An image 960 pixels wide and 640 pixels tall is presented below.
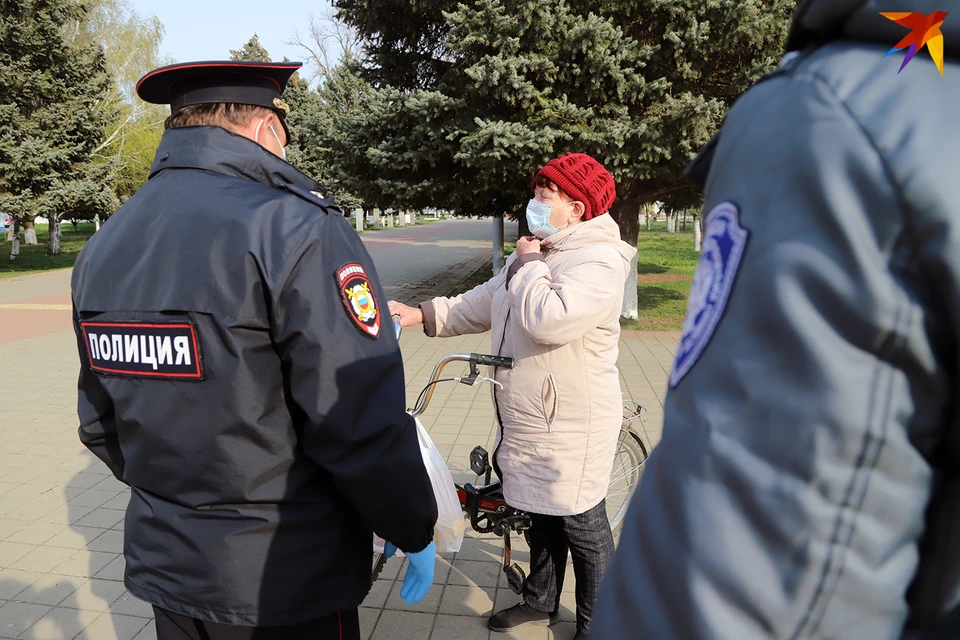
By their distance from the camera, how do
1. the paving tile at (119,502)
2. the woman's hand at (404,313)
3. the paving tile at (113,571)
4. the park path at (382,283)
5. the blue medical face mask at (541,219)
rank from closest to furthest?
the blue medical face mask at (541,219) < the woman's hand at (404,313) < the paving tile at (113,571) < the paving tile at (119,502) < the park path at (382,283)

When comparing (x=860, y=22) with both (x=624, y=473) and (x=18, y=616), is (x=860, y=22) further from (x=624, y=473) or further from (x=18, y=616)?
(x=18, y=616)

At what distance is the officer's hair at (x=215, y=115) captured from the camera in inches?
66.5

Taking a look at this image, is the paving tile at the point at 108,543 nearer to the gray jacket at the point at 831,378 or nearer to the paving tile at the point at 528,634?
the paving tile at the point at 528,634

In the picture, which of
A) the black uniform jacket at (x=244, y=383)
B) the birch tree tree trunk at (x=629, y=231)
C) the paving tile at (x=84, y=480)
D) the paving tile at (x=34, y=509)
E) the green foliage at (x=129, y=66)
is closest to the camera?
the black uniform jacket at (x=244, y=383)

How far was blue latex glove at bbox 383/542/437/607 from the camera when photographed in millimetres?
2016

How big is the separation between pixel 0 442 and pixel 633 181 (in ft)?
26.5

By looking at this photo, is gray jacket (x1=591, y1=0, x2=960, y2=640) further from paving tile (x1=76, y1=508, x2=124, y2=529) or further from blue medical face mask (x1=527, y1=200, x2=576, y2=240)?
paving tile (x1=76, y1=508, x2=124, y2=529)

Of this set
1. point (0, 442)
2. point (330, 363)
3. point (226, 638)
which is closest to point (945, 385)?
point (330, 363)

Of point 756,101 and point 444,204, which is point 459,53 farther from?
point 756,101

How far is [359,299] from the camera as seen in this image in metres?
1.57

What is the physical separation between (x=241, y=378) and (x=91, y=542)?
314 centimetres

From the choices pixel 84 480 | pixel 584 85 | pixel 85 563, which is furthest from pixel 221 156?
pixel 584 85

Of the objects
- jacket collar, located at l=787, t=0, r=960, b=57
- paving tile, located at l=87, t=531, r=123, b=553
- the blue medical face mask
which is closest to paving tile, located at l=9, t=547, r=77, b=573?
paving tile, located at l=87, t=531, r=123, b=553

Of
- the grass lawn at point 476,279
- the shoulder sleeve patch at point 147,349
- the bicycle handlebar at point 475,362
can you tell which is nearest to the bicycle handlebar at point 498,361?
the bicycle handlebar at point 475,362
